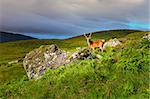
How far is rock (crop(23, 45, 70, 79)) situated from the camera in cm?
3133

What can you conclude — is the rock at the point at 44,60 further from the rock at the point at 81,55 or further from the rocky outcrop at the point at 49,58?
the rock at the point at 81,55

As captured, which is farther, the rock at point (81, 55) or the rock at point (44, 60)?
the rock at point (44, 60)

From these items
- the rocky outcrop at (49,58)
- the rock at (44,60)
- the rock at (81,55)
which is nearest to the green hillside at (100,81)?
the rock at (81,55)

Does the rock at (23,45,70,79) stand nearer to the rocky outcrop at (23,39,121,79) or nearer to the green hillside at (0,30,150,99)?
the rocky outcrop at (23,39,121,79)

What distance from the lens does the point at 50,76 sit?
2491 centimetres

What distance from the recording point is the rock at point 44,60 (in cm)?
3133

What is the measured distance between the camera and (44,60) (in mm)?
32875

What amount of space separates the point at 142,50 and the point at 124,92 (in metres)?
5.76

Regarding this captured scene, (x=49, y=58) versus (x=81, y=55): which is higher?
(x=81, y=55)

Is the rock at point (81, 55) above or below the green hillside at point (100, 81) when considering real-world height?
above

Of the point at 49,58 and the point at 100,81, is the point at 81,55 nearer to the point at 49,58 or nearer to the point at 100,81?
the point at 49,58

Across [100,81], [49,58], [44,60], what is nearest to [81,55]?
[49,58]

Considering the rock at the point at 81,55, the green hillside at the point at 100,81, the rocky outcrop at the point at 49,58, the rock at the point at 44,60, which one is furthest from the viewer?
the rock at the point at 44,60

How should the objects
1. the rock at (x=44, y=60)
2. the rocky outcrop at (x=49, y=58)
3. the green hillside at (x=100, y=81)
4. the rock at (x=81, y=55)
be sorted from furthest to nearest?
the rock at (x=44, y=60) → the rocky outcrop at (x=49, y=58) → the rock at (x=81, y=55) → the green hillside at (x=100, y=81)
